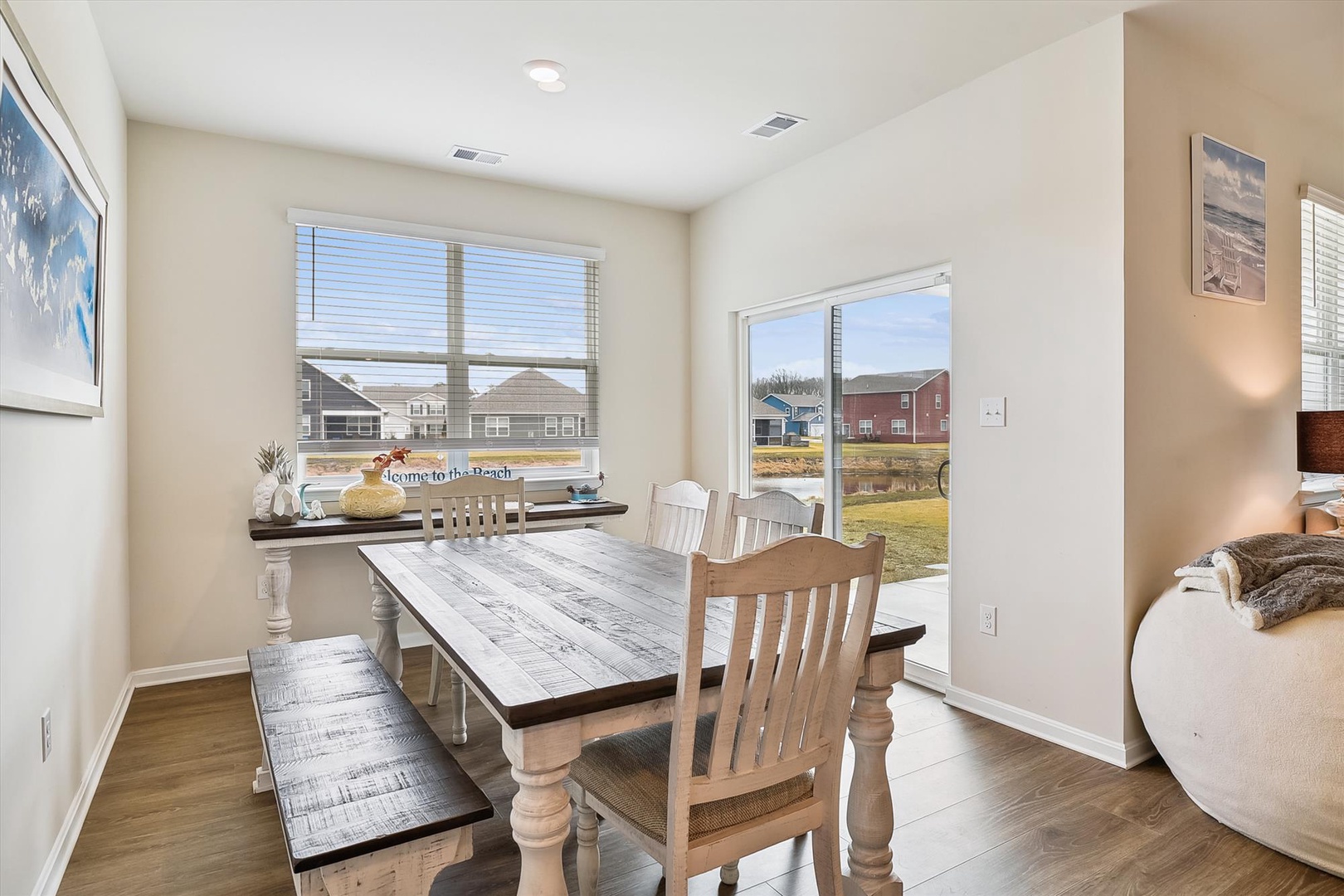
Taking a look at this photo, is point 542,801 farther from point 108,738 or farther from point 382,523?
point 382,523

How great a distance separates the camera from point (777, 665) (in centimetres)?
150

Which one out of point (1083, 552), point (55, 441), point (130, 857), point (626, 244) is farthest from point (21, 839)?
point (626, 244)

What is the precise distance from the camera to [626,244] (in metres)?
4.80

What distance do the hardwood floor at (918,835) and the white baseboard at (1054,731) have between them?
5 cm

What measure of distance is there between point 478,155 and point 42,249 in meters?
2.40

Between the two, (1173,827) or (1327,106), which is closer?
(1173,827)

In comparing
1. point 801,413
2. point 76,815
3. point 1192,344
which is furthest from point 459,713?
point 1192,344

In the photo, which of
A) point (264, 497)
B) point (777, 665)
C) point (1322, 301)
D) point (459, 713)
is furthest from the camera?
point (1322, 301)

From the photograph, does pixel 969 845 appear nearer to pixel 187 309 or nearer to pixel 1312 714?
pixel 1312 714

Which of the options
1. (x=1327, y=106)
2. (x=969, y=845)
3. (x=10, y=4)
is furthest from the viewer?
(x=1327, y=106)

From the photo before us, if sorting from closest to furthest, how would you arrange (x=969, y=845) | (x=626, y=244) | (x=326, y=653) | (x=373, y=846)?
(x=373, y=846)
(x=969, y=845)
(x=326, y=653)
(x=626, y=244)

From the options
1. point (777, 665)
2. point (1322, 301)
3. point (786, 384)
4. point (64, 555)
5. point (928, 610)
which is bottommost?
point (928, 610)

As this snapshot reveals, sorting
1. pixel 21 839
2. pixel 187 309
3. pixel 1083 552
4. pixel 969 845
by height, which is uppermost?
pixel 187 309

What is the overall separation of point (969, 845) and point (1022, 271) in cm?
209
